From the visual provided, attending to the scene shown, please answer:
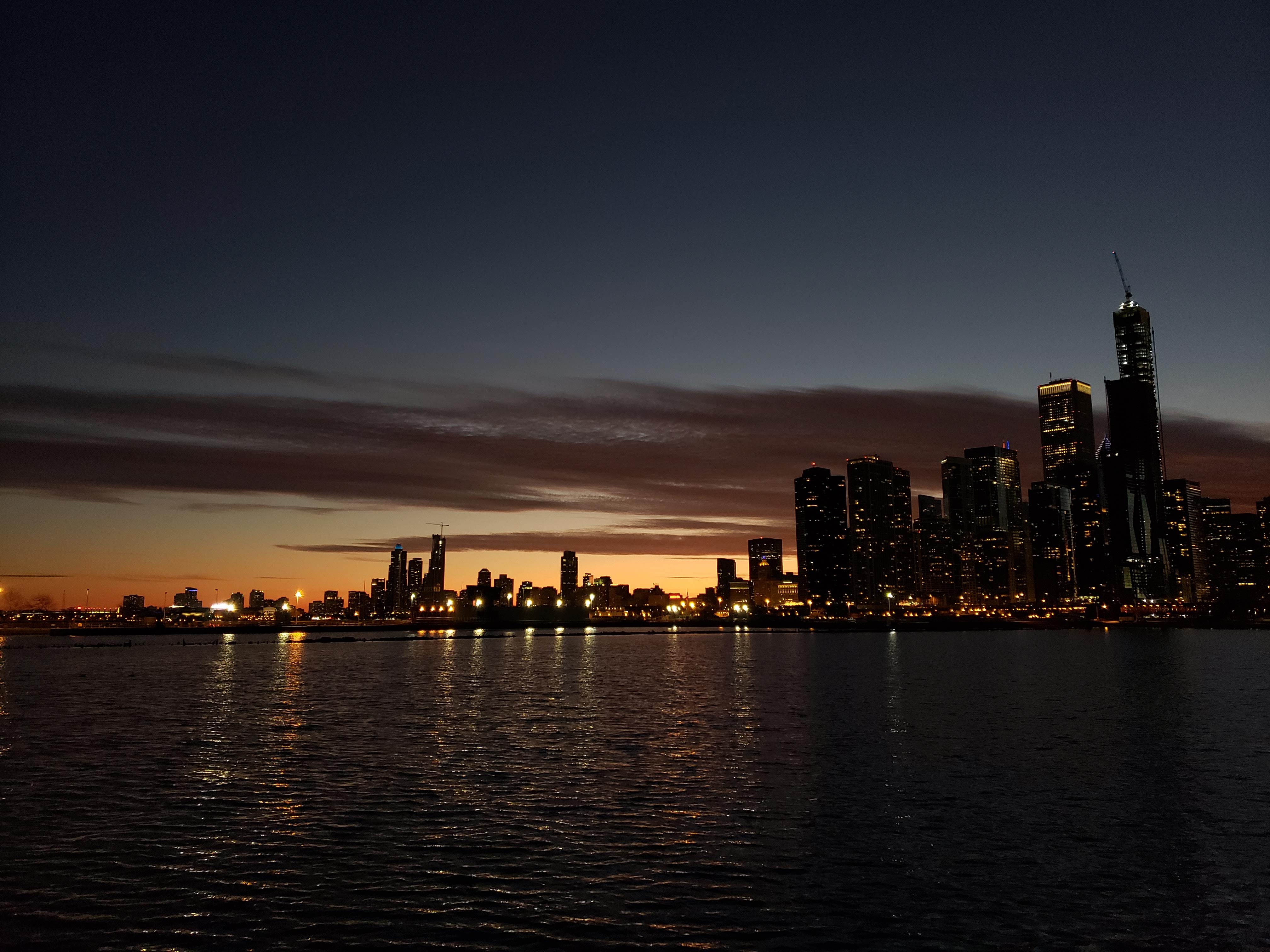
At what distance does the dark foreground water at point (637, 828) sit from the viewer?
23.0m

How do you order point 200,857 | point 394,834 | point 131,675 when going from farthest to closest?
point 131,675, point 394,834, point 200,857

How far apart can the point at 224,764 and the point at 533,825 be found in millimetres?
23112

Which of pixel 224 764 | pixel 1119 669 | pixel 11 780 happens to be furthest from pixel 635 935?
pixel 1119 669

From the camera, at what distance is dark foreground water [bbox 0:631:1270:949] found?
23.0 metres

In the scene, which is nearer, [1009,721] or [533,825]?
[533,825]

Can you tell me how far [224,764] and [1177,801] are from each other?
4688 centimetres

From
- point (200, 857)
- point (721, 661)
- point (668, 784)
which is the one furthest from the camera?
point (721, 661)

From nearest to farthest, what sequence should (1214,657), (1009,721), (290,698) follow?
1. (1009,721)
2. (290,698)
3. (1214,657)

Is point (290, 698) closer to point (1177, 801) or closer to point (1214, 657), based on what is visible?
point (1177, 801)

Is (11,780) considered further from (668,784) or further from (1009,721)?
(1009,721)

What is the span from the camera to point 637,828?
1283 inches

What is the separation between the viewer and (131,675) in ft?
404

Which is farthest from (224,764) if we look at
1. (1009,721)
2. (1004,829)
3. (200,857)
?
(1009,721)

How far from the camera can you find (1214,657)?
17638cm
